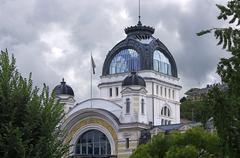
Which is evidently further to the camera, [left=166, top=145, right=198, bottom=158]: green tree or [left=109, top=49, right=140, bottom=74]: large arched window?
[left=109, top=49, right=140, bottom=74]: large arched window

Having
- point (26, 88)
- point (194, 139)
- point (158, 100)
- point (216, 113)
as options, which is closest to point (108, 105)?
point (158, 100)

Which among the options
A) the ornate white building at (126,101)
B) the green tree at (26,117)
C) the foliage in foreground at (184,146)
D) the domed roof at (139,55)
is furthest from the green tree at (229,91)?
the domed roof at (139,55)

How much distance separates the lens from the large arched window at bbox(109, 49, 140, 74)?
85.6 meters

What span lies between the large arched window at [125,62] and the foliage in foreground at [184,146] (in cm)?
3857

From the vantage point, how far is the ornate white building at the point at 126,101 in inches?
3081

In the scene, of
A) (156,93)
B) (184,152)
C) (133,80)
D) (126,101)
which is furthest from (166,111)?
(184,152)

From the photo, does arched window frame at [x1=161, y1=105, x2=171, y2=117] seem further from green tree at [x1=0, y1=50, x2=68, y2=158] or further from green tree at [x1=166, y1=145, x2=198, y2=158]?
green tree at [x1=0, y1=50, x2=68, y2=158]

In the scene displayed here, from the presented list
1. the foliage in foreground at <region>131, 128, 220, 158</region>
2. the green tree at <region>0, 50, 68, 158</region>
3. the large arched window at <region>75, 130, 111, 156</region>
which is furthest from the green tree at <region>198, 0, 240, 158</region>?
the large arched window at <region>75, 130, 111, 156</region>

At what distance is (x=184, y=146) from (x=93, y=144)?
123ft

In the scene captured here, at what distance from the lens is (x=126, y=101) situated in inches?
3137

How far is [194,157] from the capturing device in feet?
139

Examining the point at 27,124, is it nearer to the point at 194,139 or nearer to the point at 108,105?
the point at 194,139

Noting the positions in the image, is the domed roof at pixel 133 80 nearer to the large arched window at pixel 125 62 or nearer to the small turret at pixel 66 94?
the large arched window at pixel 125 62

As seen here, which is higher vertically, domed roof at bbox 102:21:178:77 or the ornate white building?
domed roof at bbox 102:21:178:77
